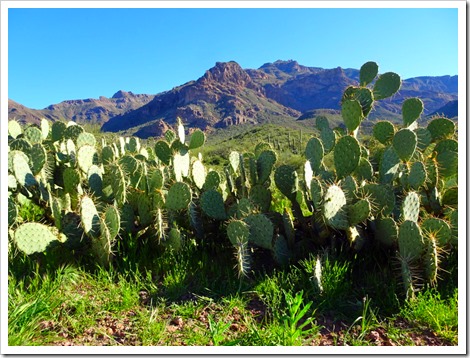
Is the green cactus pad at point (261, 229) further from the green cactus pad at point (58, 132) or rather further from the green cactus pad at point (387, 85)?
the green cactus pad at point (58, 132)

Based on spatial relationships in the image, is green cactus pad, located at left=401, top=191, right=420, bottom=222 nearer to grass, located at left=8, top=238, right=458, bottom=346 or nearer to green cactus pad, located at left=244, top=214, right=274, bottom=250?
grass, located at left=8, top=238, right=458, bottom=346

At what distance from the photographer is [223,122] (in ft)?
334

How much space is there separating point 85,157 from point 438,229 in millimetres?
2438

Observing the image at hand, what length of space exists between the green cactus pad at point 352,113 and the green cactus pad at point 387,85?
2.38 ft

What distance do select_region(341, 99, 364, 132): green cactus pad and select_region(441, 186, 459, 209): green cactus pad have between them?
0.78 meters

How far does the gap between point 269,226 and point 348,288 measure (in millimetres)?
574

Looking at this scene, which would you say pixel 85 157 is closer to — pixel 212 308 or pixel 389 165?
pixel 212 308

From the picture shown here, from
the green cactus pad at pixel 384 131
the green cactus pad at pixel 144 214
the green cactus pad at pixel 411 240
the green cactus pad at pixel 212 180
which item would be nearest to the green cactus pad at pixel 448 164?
the green cactus pad at pixel 384 131

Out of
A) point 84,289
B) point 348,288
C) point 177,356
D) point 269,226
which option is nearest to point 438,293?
point 348,288

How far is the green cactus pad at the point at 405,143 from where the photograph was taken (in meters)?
2.75

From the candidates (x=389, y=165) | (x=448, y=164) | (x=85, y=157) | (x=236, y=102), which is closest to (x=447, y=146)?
(x=448, y=164)

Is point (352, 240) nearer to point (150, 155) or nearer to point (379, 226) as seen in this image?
point (379, 226)

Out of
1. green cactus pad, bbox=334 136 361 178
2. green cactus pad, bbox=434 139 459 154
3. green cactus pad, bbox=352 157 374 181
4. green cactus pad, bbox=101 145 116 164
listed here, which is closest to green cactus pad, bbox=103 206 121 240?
→ green cactus pad, bbox=101 145 116 164

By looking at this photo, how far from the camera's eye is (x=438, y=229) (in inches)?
90.4
